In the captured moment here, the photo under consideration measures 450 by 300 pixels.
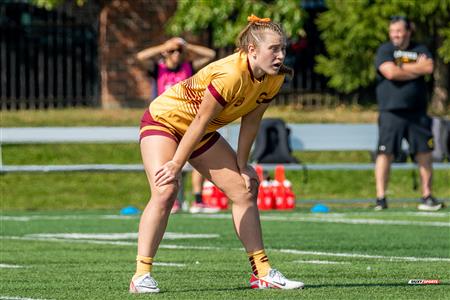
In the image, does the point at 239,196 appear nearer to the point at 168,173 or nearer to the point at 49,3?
the point at 168,173

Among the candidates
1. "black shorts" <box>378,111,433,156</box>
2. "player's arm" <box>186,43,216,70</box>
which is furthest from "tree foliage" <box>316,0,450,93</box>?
"black shorts" <box>378,111,433,156</box>

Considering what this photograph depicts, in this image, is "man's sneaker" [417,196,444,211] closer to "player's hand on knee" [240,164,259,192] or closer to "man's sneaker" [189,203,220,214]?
"man's sneaker" [189,203,220,214]

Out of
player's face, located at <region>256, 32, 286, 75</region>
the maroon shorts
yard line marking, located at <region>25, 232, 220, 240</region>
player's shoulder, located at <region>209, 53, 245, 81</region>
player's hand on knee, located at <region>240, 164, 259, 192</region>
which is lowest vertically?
yard line marking, located at <region>25, 232, 220, 240</region>

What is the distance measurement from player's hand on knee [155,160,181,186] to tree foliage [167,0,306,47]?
54.4 feet

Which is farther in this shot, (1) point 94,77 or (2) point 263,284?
(1) point 94,77

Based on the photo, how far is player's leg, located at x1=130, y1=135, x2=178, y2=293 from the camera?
917 centimetres

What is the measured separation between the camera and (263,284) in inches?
370

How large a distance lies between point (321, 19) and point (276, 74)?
17629 mm

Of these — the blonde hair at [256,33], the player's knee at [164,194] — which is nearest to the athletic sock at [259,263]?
the player's knee at [164,194]

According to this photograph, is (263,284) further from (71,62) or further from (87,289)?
(71,62)

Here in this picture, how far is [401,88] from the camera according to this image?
1723 centimetres

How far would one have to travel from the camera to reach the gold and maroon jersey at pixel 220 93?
8961 millimetres

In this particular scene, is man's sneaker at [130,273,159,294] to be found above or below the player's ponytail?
below

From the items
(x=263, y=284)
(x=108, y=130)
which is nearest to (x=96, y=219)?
(x=108, y=130)
